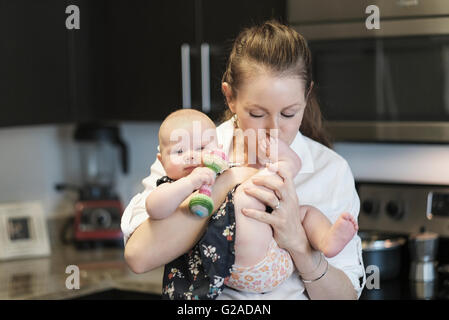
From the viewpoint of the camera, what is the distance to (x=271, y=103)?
58.3 inches

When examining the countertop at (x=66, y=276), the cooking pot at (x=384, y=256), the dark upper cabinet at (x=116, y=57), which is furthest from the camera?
the dark upper cabinet at (x=116, y=57)

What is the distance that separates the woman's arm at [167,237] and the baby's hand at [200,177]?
0.23 ft

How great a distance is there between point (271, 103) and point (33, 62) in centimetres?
164

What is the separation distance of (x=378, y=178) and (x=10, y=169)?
5.05 ft

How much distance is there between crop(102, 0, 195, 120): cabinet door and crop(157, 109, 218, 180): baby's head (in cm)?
139

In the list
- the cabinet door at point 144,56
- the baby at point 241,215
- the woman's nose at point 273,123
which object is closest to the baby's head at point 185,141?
the baby at point 241,215

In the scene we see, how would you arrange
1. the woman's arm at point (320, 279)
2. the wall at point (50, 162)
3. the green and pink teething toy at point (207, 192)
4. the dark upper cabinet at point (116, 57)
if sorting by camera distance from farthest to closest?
the wall at point (50, 162) < the dark upper cabinet at point (116, 57) < the woman's arm at point (320, 279) < the green and pink teething toy at point (207, 192)

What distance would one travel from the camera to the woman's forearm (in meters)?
1.55

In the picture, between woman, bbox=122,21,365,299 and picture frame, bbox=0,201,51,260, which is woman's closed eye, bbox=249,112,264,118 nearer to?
woman, bbox=122,21,365,299

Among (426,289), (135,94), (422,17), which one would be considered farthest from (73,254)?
(422,17)

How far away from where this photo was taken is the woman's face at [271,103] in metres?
1.48

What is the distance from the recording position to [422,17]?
241 centimetres

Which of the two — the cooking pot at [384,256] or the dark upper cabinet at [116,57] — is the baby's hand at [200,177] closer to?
the cooking pot at [384,256]
